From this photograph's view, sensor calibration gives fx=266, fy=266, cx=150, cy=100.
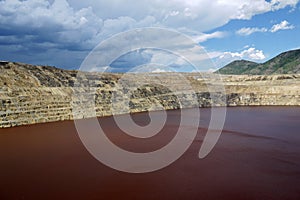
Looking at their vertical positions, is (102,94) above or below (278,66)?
below

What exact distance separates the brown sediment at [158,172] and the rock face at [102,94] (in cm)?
866

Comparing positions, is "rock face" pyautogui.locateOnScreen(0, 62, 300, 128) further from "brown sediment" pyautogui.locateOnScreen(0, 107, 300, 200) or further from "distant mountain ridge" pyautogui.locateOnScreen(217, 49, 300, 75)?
"distant mountain ridge" pyautogui.locateOnScreen(217, 49, 300, 75)

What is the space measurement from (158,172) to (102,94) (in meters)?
25.2

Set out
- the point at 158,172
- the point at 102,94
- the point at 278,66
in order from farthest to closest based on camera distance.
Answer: the point at 278,66
the point at 102,94
the point at 158,172

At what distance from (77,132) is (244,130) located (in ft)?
44.2

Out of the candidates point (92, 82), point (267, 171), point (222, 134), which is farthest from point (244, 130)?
point (92, 82)

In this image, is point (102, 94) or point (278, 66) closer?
point (102, 94)

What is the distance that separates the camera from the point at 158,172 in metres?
11.4

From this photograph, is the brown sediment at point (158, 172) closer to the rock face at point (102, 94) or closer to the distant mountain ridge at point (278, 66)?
the rock face at point (102, 94)

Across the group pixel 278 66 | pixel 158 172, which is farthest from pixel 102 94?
pixel 278 66

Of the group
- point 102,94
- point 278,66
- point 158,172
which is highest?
point 278,66

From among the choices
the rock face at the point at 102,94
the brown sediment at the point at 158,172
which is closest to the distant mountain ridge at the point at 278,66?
the rock face at the point at 102,94

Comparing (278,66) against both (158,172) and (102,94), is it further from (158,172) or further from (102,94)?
(158,172)

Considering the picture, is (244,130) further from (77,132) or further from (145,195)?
(145,195)
